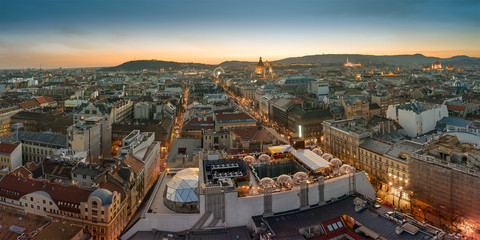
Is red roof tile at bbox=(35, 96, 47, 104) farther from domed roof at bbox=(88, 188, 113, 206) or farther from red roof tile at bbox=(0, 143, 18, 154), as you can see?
domed roof at bbox=(88, 188, 113, 206)

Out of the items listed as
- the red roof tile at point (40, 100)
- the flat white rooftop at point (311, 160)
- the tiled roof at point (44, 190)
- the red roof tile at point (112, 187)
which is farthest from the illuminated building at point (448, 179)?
the red roof tile at point (40, 100)

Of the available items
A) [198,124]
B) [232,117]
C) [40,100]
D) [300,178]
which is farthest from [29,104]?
[300,178]

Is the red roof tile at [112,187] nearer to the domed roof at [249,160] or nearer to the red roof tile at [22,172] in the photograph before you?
the red roof tile at [22,172]

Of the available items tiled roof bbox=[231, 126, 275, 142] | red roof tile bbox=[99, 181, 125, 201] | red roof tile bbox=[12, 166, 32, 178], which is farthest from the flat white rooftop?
red roof tile bbox=[12, 166, 32, 178]

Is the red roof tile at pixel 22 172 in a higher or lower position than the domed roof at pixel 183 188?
lower

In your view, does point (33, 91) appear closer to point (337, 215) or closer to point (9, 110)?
point (9, 110)

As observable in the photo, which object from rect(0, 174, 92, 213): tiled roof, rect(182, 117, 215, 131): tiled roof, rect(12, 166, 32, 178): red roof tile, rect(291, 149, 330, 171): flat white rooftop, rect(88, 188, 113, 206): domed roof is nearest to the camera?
rect(88, 188, 113, 206): domed roof

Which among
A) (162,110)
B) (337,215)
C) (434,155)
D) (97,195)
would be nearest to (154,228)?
(97,195)
